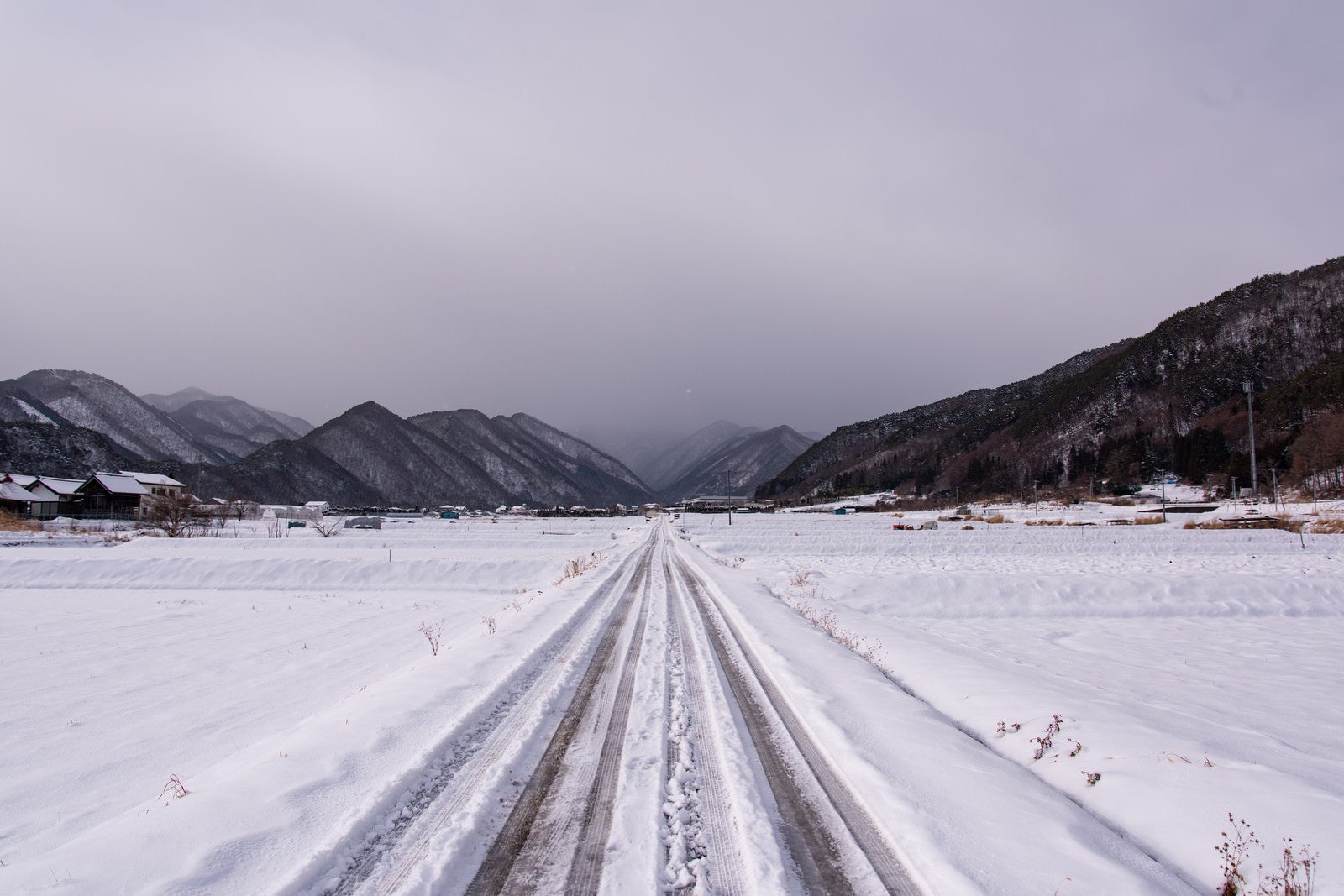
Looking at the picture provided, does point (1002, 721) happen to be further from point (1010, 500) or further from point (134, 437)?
point (134, 437)

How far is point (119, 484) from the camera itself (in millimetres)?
69188

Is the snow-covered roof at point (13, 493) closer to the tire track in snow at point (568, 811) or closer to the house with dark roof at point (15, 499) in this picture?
the house with dark roof at point (15, 499)

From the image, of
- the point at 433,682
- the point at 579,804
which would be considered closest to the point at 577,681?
the point at 433,682

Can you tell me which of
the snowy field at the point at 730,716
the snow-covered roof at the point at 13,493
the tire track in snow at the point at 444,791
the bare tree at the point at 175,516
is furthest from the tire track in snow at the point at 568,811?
the snow-covered roof at the point at 13,493

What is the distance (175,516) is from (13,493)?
42.2 meters

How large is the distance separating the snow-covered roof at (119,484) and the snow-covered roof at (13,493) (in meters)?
5.69

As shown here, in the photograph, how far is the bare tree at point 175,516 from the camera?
139 ft

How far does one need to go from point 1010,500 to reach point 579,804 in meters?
104

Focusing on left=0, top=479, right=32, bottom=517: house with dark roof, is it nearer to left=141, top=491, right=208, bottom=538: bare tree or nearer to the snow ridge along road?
left=141, top=491, right=208, bottom=538: bare tree

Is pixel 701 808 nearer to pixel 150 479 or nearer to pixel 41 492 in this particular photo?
pixel 41 492

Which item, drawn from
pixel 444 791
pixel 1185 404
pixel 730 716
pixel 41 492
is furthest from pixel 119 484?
pixel 1185 404

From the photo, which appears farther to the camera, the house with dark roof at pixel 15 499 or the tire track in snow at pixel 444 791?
the house with dark roof at pixel 15 499

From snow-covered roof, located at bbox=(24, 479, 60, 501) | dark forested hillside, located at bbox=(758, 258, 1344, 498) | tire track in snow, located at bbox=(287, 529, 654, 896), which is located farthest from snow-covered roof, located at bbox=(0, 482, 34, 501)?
→ dark forested hillside, located at bbox=(758, 258, 1344, 498)

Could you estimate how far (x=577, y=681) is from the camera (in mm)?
7555
